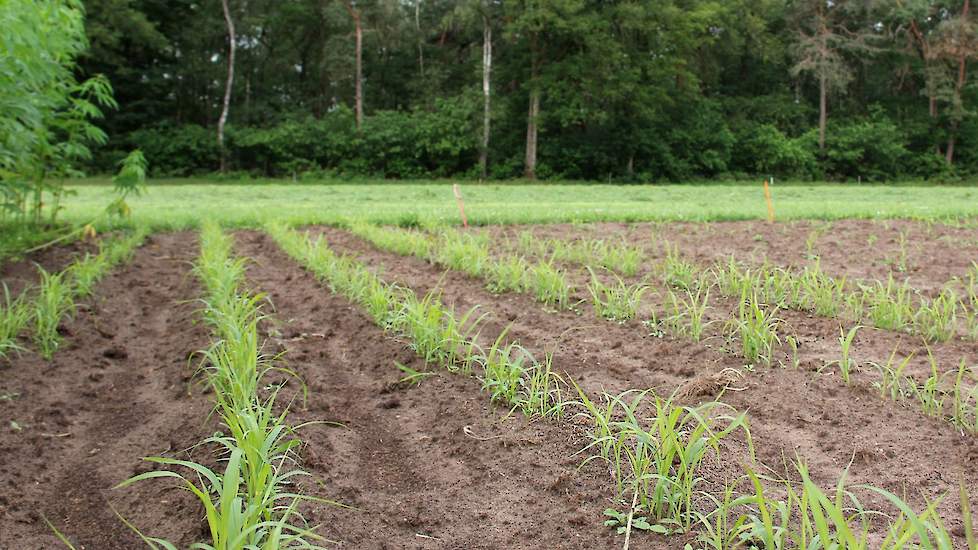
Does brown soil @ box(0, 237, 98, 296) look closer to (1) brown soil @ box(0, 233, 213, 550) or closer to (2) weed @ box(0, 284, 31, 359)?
(1) brown soil @ box(0, 233, 213, 550)

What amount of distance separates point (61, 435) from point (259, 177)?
1078 inches

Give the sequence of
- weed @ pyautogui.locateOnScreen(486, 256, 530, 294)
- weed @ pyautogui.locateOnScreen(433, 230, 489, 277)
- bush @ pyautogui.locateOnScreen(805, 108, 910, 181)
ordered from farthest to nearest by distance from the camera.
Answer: bush @ pyautogui.locateOnScreen(805, 108, 910, 181) → weed @ pyautogui.locateOnScreen(433, 230, 489, 277) → weed @ pyautogui.locateOnScreen(486, 256, 530, 294)

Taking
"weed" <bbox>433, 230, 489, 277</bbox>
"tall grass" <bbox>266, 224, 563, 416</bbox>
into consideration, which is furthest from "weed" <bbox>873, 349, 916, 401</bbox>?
"weed" <bbox>433, 230, 489, 277</bbox>

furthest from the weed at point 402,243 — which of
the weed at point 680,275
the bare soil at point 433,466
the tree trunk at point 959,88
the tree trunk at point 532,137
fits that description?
the tree trunk at point 959,88

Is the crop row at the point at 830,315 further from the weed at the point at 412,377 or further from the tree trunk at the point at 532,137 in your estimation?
the tree trunk at the point at 532,137

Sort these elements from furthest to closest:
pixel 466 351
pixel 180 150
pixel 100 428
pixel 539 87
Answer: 1. pixel 180 150
2. pixel 539 87
3. pixel 466 351
4. pixel 100 428

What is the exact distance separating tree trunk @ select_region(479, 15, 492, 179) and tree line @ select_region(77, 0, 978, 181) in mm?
88

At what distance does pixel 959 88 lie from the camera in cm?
3212

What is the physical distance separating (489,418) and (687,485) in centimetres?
Answer: 103

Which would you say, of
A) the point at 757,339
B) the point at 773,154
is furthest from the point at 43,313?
the point at 773,154

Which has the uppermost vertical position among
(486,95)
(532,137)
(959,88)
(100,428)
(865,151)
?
(959,88)

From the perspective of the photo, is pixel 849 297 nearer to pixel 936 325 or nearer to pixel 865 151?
pixel 936 325

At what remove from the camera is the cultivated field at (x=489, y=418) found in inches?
90.3

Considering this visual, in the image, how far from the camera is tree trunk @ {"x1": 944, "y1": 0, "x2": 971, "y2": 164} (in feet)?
103
